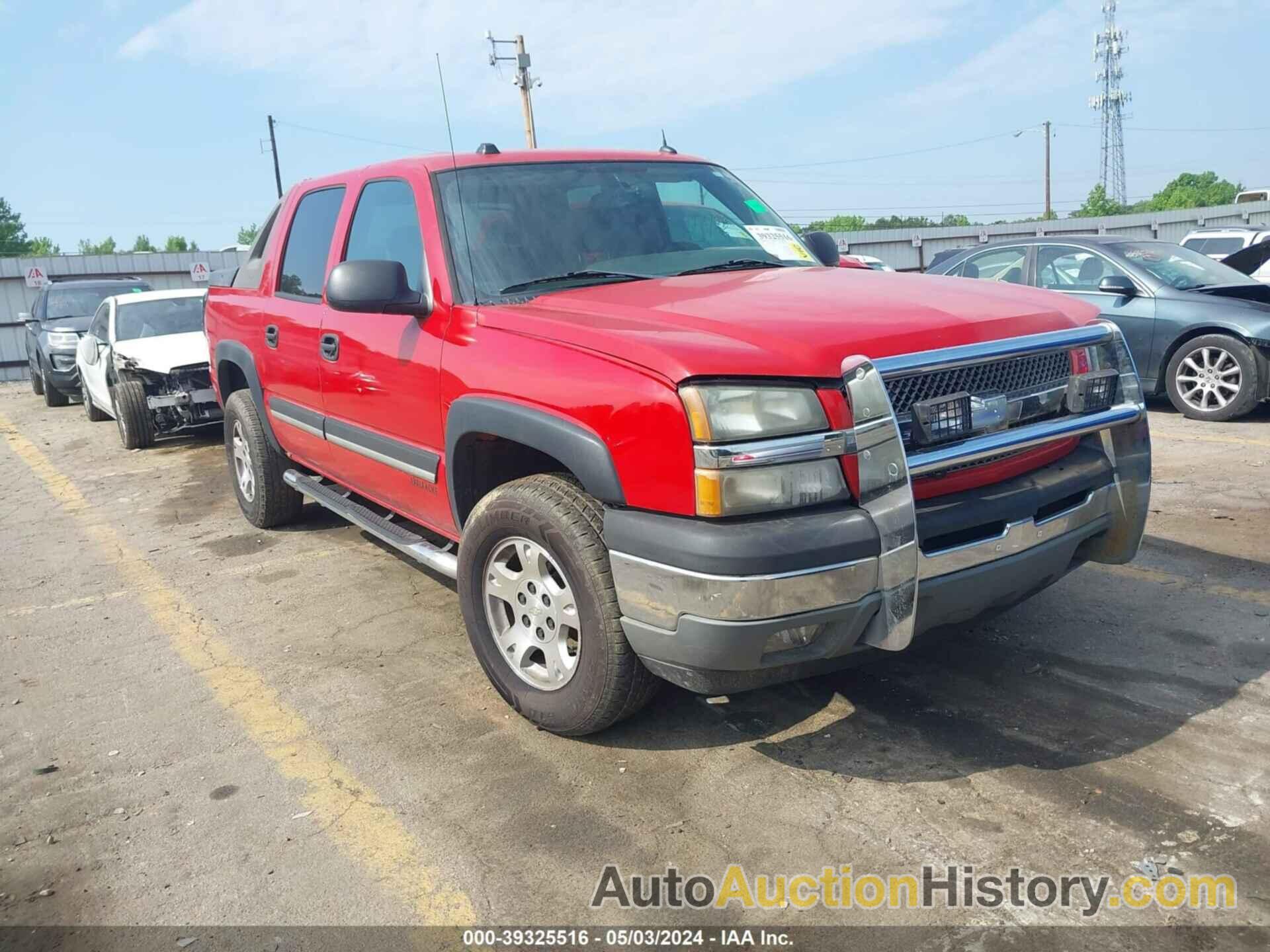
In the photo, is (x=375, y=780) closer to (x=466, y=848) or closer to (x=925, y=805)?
(x=466, y=848)

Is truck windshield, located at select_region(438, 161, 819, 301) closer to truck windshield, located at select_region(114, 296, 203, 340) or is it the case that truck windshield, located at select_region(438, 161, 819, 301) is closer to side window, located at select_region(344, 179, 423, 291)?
side window, located at select_region(344, 179, 423, 291)

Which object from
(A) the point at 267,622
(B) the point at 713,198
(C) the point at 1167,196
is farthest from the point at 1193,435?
(C) the point at 1167,196

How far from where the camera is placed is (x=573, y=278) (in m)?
3.63

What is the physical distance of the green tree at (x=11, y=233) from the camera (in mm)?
72500

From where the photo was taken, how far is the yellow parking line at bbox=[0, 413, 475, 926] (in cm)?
260

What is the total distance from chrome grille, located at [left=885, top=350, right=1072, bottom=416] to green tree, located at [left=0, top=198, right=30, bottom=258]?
82.7m

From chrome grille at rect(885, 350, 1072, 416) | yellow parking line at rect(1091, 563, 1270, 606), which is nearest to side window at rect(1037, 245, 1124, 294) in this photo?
yellow parking line at rect(1091, 563, 1270, 606)

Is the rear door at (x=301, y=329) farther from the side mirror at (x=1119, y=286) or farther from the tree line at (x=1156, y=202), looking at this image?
the tree line at (x=1156, y=202)

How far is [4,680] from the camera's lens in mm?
4148

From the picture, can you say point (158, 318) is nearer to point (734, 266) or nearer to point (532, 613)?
point (734, 266)

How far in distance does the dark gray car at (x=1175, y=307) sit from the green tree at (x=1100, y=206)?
194 feet

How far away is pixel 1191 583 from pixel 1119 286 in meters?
4.76

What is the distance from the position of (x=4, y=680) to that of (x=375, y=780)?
6.74ft

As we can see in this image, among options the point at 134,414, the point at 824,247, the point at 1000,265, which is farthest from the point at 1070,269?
the point at 134,414
